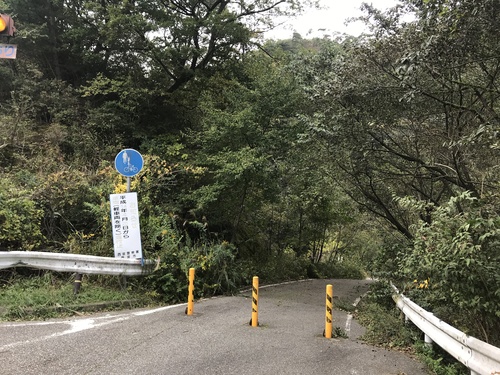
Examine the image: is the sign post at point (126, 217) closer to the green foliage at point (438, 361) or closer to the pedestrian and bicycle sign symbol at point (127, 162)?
the pedestrian and bicycle sign symbol at point (127, 162)

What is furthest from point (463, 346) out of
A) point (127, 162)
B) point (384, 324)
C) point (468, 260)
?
point (127, 162)

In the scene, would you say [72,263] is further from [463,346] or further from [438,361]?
[463,346]

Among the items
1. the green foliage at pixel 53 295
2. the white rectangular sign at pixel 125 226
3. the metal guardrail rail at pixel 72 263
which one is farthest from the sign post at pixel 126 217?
the green foliage at pixel 53 295

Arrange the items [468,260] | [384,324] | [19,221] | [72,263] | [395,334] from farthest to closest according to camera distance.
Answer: [19,221]
[72,263]
[384,324]
[395,334]
[468,260]

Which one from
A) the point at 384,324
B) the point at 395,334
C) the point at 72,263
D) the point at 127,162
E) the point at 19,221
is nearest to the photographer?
the point at 395,334

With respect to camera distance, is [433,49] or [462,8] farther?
[433,49]

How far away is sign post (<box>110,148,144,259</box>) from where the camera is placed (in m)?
8.90

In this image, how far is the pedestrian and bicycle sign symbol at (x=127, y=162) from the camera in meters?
8.91

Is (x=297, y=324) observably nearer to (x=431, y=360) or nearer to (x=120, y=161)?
(x=431, y=360)

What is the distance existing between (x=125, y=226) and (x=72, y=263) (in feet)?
4.74

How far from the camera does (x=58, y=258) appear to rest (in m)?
7.83

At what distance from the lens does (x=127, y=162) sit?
9.00m

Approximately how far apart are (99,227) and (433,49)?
8.98 meters

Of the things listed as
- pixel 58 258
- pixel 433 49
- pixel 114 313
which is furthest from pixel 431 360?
pixel 58 258
